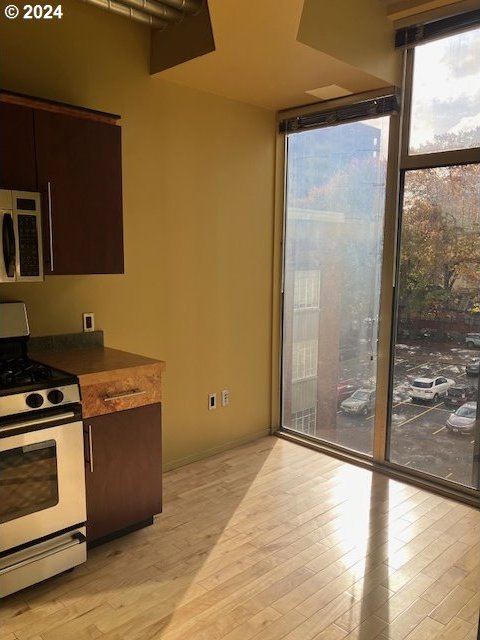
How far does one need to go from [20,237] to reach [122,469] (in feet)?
4.15

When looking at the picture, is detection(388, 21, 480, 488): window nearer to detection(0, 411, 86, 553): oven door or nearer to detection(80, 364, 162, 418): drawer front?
detection(80, 364, 162, 418): drawer front

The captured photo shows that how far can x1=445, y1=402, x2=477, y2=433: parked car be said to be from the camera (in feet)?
10.8

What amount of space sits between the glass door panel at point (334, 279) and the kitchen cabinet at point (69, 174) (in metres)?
1.75

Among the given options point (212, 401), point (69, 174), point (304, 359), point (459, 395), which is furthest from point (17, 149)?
point (459, 395)

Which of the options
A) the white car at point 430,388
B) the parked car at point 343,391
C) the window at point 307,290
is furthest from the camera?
the window at point 307,290

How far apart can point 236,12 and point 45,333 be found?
6.53 feet

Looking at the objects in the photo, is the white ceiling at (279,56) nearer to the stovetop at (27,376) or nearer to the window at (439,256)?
the window at (439,256)

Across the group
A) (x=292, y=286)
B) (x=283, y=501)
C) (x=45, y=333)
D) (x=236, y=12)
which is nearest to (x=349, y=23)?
(x=236, y=12)

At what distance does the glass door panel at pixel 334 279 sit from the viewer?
3.75 meters

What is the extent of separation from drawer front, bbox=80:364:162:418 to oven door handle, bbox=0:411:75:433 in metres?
0.10

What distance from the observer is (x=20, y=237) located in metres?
2.47

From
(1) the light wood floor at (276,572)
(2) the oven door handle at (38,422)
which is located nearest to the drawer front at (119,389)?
(2) the oven door handle at (38,422)

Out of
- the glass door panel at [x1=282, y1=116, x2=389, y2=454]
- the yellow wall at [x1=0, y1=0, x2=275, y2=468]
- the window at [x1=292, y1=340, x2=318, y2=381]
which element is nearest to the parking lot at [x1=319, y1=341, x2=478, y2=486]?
the glass door panel at [x1=282, y1=116, x2=389, y2=454]

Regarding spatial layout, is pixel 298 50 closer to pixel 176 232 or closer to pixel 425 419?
pixel 176 232
